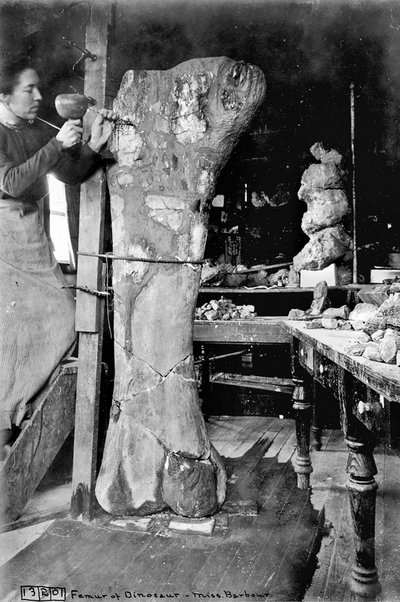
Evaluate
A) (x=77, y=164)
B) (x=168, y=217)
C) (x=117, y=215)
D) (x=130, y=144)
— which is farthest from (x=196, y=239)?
(x=77, y=164)

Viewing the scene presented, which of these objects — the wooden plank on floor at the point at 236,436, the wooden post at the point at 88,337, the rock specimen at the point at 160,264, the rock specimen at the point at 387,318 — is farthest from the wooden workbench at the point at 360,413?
the wooden plank on floor at the point at 236,436

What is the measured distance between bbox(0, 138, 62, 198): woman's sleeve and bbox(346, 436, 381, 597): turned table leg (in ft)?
6.86

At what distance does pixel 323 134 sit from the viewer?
6.61 metres

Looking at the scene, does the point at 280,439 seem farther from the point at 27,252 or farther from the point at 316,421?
the point at 27,252

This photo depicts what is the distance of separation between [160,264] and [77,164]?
754mm

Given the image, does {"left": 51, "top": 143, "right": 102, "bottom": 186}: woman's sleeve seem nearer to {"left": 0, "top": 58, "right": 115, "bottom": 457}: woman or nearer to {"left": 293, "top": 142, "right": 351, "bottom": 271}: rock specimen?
{"left": 0, "top": 58, "right": 115, "bottom": 457}: woman

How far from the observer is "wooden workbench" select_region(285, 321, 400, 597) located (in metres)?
1.57

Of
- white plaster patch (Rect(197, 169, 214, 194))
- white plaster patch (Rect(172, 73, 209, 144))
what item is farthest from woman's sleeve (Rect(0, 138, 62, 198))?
white plaster patch (Rect(197, 169, 214, 194))

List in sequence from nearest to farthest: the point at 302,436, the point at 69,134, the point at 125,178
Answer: the point at 69,134 < the point at 125,178 < the point at 302,436

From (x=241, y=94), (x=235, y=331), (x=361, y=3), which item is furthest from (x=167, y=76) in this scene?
(x=361, y=3)

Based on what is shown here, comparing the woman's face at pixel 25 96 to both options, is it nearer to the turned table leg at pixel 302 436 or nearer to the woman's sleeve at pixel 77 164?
the woman's sleeve at pixel 77 164

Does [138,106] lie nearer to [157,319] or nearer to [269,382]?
[157,319]

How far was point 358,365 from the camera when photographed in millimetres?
1689

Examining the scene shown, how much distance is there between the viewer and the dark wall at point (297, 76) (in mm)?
5355
